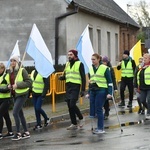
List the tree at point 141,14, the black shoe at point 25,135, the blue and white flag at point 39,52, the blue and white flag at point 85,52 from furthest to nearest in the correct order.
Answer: the tree at point 141,14
the blue and white flag at point 85,52
the blue and white flag at point 39,52
the black shoe at point 25,135

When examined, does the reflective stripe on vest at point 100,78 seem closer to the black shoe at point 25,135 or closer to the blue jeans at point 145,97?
the black shoe at point 25,135

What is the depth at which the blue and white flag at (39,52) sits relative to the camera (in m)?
13.1

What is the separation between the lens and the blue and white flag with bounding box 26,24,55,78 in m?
13.1

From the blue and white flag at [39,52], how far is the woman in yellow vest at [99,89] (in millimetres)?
1757

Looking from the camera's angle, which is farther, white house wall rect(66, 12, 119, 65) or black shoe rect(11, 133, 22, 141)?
white house wall rect(66, 12, 119, 65)

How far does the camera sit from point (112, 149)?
9.50 meters

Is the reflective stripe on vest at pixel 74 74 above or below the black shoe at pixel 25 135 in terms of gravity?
above

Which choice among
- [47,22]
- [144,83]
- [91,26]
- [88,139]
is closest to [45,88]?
[88,139]

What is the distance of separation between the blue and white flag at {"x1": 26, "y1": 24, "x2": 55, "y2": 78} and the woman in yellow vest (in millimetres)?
1757

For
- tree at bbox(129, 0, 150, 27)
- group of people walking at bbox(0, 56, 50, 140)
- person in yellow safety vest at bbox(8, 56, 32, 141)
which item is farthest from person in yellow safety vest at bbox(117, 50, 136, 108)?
tree at bbox(129, 0, 150, 27)

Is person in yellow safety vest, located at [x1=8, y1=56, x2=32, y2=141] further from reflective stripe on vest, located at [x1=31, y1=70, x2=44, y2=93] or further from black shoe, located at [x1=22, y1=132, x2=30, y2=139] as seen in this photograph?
reflective stripe on vest, located at [x1=31, y1=70, x2=44, y2=93]

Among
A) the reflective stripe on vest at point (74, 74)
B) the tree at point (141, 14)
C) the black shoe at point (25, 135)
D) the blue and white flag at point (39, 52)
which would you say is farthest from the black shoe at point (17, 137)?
the tree at point (141, 14)

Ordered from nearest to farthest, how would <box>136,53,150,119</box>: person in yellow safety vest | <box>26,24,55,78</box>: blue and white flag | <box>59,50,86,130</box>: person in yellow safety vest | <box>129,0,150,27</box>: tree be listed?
<box>59,50,86,130</box>: person in yellow safety vest
<box>26,24,55,78</box>: blue and white flag
<box>136,53,150,119</box>: person in yellow safety vest
<box>129,0,150,27</box>: tree

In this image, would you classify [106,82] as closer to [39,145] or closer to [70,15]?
[39,145]
